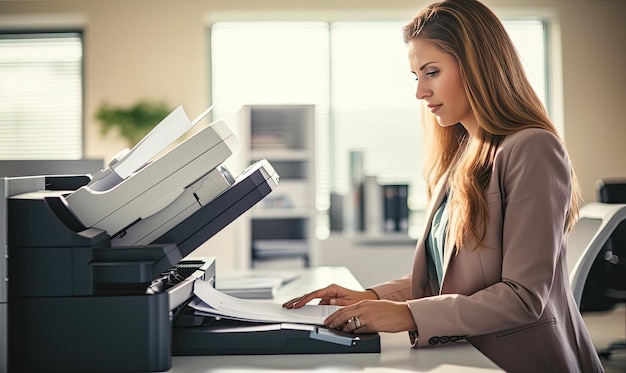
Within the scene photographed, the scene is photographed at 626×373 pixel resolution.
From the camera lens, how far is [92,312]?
113 cm

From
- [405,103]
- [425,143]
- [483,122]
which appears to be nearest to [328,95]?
[405,103]

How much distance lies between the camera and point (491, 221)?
1392 mm

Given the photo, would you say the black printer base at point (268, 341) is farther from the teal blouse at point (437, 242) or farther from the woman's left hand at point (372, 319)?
the teal blouse at point (437, 242)

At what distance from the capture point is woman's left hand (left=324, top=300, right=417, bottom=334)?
1.26m

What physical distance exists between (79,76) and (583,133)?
4.25 m

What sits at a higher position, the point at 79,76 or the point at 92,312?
the point at 79,76

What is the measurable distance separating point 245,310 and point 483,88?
65cm

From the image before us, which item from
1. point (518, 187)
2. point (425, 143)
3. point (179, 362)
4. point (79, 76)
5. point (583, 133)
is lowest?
point (179, 362)

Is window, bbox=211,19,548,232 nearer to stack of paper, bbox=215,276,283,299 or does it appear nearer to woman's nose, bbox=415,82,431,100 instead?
stack of paper, bbox=215,276,283,299

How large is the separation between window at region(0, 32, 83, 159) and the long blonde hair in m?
4.99

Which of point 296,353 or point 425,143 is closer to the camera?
point 296,353

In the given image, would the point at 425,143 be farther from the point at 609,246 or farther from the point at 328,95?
the point at 328,95

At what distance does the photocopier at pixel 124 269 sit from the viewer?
1.12 metres

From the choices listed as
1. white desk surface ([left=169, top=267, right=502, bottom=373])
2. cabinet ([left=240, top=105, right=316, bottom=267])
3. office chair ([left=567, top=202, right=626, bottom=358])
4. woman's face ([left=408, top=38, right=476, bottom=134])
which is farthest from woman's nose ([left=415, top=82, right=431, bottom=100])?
cabinet ([left=240, top=105, right=316, bottom=267])
